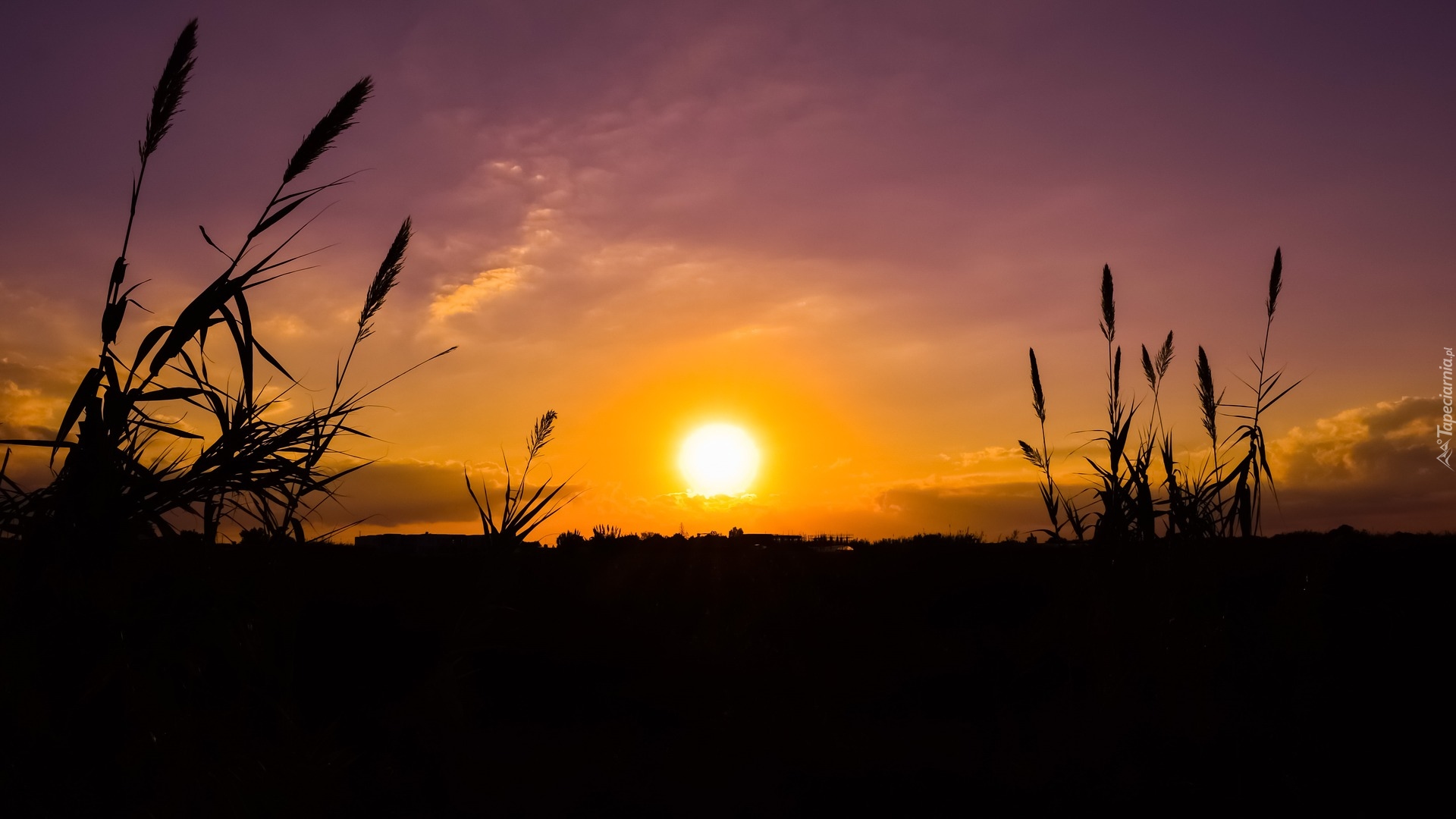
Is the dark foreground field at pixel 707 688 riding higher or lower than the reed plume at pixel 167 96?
lower

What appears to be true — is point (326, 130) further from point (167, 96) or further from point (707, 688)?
point (707, 688)

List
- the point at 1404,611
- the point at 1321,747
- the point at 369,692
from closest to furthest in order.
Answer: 1. the point at 1321,747
2. the point at 369,692
3. the point at 1404,611

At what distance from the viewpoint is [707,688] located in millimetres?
6102

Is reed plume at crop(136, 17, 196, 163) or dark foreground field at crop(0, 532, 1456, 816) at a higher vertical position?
reed plume at crop(136, 17, 196, 163)

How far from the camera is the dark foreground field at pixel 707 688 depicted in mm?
2934

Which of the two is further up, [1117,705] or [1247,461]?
[1247,461]

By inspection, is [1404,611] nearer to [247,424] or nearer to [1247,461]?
[1247,461]

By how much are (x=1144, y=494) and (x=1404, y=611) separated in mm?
2347

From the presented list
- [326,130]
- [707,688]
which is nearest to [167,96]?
[326,130]

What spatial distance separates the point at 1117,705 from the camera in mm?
5484

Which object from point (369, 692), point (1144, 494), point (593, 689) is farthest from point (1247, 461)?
point (369, 692)

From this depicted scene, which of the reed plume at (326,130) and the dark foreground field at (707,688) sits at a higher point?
the reed plume at (326,130)

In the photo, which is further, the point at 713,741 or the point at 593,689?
the point at 593,689

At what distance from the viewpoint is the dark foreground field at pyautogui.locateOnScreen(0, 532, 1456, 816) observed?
2934mm
